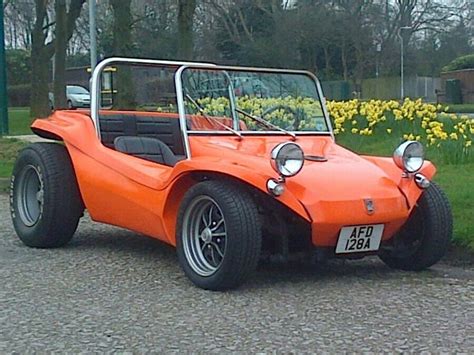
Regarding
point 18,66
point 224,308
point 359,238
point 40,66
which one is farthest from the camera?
point 18,66

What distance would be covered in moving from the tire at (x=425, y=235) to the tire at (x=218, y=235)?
1.18m

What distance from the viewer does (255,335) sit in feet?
15.4

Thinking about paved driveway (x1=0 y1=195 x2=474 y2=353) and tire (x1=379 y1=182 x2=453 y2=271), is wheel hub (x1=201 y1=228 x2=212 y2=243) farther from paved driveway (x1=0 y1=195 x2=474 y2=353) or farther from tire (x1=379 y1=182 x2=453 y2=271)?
tire (x1=379 y1=182 x2=453 y2=271)

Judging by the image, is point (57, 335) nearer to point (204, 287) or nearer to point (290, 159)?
point (204, 287)

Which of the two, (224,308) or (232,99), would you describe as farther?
(232,99)

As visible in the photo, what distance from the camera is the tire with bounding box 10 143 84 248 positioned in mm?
7008

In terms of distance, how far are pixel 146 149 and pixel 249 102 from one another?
85 centimetres

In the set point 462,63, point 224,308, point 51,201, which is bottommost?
point 224,308

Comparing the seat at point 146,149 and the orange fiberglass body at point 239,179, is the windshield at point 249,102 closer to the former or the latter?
the orange fiberglass body at point 239,179

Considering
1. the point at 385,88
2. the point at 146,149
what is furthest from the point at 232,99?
the point at 385,88

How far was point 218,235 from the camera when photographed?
5.71 m

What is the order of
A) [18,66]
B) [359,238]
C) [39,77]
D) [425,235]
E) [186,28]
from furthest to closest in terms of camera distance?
[18,66], [39,77], [186,28], [425,235], [359,238]

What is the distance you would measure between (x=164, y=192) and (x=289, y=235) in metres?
0.87

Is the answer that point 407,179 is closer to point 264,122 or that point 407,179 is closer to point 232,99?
point 264,122
